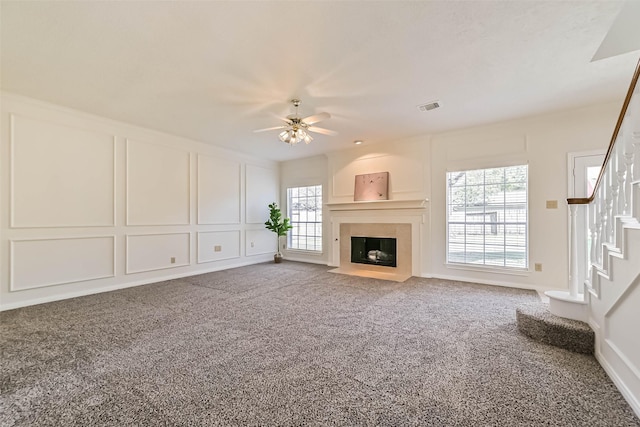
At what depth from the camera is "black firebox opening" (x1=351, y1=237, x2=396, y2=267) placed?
5305 mm

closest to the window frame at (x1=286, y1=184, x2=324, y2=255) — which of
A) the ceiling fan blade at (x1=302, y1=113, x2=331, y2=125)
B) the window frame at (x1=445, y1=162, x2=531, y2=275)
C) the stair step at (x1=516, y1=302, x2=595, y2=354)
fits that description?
the window frame at (x1=445, y1=162, x2=531, y2=275)

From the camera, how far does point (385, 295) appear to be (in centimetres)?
380

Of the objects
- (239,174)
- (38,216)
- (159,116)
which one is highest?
(159,116)

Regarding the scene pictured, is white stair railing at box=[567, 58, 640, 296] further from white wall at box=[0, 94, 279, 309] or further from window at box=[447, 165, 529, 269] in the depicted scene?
white wall at box=[0, 94, 279, 309]

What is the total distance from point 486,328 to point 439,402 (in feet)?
4.64

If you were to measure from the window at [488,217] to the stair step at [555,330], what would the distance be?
1.88 m

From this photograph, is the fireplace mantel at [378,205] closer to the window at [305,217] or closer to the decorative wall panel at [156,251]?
the window at [305,217]

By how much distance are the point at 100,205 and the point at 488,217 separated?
6.15 metres

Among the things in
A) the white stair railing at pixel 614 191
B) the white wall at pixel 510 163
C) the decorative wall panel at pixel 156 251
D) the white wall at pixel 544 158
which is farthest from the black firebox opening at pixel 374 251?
the decorative wall panel at pixel 156 251

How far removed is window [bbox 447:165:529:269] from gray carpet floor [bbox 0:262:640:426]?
1070mm

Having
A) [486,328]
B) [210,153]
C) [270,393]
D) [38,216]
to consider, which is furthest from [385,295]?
[38,216]

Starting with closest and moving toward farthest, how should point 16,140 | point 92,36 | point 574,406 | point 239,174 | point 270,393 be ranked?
point 574,406
point 270,393
point 92,36
point 16,140
point 239,174

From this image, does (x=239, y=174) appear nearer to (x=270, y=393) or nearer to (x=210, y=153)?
(x=210, y=153)

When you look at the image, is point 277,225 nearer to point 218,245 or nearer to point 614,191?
point 218,245
